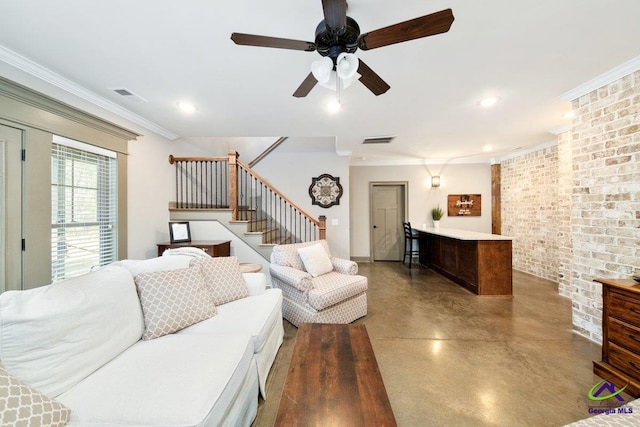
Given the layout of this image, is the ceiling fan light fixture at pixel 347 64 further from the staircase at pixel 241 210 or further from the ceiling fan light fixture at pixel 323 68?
the staircase at pixel 241 210

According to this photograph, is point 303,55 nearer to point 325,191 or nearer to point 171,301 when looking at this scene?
point 171,301

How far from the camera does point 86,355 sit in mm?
1256

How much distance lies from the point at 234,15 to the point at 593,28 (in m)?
2.38

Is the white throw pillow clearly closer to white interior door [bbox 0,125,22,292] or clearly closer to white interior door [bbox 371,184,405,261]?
white interior door [bbox 0,125,22,292]

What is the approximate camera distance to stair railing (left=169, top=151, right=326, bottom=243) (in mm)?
4043

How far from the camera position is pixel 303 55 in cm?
187

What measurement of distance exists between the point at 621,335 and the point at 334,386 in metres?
2.27

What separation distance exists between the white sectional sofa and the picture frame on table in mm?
1985

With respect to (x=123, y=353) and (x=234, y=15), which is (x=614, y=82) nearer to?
(x=234, y=15)

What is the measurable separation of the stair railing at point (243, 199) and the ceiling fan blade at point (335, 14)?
3.09 meters

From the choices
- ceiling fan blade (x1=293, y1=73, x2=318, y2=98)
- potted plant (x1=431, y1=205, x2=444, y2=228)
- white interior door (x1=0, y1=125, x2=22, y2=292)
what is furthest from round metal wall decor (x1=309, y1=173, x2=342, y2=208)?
white interior door (x1=0, y1=125, x2=22, y2=292)

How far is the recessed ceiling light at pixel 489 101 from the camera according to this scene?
2.62m

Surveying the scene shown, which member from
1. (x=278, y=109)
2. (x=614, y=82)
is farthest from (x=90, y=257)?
(x=614, y=82)

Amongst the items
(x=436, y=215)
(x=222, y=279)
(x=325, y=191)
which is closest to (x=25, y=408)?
(x=222, y=279)
